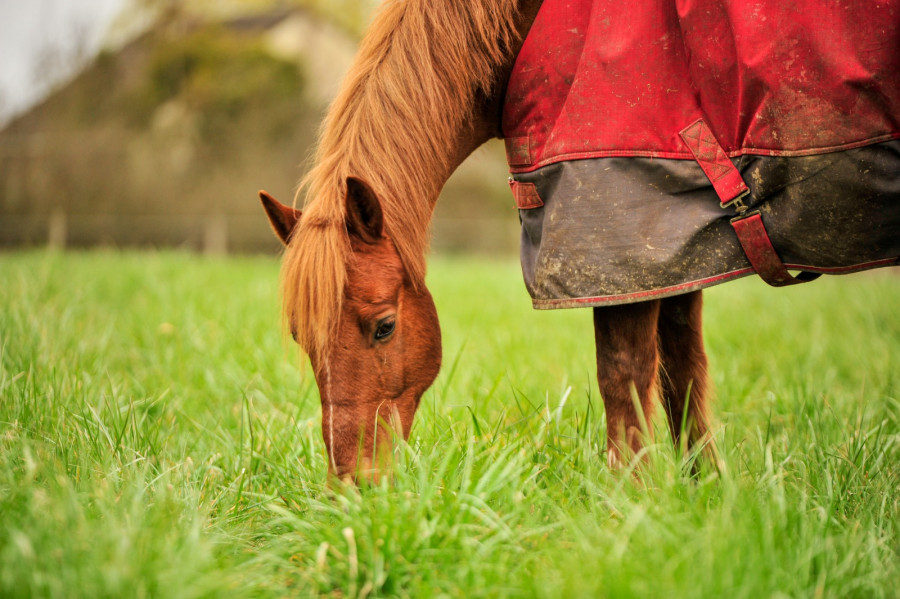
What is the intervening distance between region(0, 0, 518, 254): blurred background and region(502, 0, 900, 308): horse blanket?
1291 cm

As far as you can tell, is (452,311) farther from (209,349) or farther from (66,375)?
(66,375)

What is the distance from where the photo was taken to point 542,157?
180 centimetres

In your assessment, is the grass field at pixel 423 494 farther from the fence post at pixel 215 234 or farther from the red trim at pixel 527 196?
the fence post at pixel 215 234

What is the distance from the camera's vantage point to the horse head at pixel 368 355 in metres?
1.72

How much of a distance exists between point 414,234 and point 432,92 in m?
0.46

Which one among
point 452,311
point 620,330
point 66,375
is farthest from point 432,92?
point 452,311

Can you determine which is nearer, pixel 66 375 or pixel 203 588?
Answer: pixel 203 588

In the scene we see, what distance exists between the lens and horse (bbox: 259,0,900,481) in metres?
1.74

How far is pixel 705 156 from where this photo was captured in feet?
5.55

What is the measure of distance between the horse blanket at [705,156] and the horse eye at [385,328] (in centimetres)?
46

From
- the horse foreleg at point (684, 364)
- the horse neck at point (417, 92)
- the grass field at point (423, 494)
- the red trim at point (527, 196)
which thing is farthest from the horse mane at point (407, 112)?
the horse foreleg at point (684, 364)

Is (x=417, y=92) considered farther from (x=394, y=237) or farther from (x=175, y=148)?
(x=175, y=148)

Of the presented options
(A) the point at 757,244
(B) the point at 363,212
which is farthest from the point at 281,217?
(A) the point at 757,244

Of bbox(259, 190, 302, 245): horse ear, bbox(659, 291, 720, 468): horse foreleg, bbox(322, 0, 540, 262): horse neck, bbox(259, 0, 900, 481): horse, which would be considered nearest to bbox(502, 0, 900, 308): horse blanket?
bbox(259, 0, 900, 481): horse
